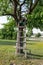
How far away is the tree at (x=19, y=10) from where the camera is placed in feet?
46.4

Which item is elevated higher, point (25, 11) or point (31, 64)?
point (25, 11)

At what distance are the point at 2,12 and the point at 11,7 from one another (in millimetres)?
1364

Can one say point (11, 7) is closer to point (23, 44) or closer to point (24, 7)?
point (24, 7)

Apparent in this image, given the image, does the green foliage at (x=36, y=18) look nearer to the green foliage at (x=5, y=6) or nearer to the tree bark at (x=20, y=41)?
the tree bark at (x=20, y=41)

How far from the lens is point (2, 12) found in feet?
46.4

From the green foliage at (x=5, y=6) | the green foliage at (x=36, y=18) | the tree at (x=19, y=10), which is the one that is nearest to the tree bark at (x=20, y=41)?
the tree at (x=19, y=10)

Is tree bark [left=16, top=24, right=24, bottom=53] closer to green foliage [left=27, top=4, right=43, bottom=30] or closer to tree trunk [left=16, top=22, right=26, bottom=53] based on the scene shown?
tree trunk [left=16, top=22, right=26, bottom=53]

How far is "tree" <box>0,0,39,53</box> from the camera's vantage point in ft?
46.4

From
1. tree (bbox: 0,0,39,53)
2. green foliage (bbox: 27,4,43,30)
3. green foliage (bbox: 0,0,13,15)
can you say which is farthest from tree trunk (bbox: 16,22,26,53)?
green foliage (bbox: 0,0,13,15)

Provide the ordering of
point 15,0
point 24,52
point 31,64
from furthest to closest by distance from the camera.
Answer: point 24,52, point 15,0, point 31,64

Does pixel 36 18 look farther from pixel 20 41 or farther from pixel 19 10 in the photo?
pixel 20 41

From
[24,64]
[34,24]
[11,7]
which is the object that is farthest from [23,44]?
[24,64]

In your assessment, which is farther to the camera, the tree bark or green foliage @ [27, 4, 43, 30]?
the tree bark

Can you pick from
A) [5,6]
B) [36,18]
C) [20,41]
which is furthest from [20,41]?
[5,6]
